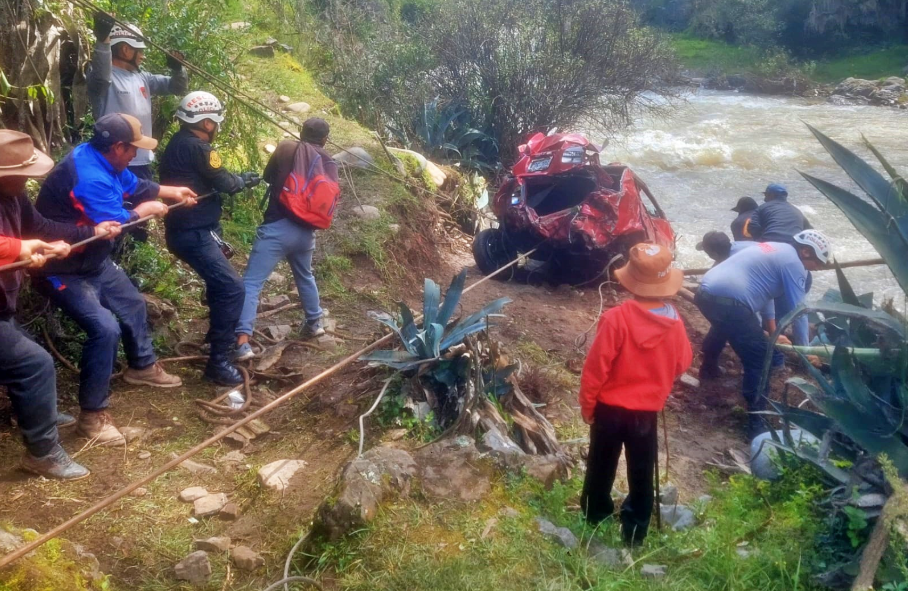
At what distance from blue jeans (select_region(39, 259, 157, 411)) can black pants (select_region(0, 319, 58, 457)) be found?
36 cm

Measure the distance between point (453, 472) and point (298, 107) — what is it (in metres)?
8.47

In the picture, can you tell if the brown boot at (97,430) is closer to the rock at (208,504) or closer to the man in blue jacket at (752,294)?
the rock at (208,504)

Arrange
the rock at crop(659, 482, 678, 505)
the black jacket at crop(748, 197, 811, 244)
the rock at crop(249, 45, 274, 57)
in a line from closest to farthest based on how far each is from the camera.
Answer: the rock at crop(659, 482, 678, 505) < the black jacket at crop(748, 197, 811, 244) < the rock at crop(249, 45, 274, 57)

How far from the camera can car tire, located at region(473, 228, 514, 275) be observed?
8.22 m

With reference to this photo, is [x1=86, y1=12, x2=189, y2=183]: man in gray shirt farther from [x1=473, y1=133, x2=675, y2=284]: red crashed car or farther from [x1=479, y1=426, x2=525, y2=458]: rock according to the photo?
[x1=473, y1=133, x2=675, y2=284]: red crashed car

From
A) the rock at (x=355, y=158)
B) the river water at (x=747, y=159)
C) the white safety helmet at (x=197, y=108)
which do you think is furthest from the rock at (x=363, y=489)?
the river water at (x=747, y=159)

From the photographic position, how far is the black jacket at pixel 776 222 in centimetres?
654

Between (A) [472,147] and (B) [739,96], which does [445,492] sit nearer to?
(A) [472,147]

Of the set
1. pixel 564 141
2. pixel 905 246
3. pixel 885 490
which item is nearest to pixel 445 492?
pixel 885 490

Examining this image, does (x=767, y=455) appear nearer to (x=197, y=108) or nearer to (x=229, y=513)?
(x=229, y=513)

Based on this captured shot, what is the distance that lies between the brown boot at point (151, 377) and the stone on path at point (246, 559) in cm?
174

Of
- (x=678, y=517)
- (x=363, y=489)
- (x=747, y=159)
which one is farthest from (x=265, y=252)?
(x=747, y=159)

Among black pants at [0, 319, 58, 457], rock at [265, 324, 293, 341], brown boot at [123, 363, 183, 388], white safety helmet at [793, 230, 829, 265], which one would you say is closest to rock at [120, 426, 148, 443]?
brown boot at [123, 363, 183, 388]

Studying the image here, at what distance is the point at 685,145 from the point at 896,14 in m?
20.5
